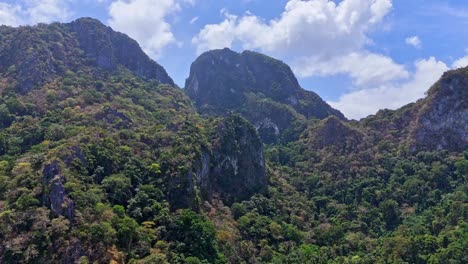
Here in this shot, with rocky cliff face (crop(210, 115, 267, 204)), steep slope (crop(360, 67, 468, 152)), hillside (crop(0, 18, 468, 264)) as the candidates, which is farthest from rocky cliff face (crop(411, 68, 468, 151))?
rocky cliff face (crop(210, 115, 267, 204))

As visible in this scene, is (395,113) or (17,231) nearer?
(17,231)

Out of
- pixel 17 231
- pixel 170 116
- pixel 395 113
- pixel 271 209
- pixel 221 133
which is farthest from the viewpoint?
pixel 395 113

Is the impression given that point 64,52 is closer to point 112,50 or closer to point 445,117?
point 112,50

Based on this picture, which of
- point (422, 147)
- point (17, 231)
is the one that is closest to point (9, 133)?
point (17, 231)

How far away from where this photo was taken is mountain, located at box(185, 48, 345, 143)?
131375mm

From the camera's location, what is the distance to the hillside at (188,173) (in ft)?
134

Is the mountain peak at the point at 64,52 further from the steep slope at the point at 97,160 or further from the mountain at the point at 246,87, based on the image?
the mountain at the point at 246,87

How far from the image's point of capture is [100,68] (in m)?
98.2

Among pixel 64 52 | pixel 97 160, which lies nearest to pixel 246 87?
pixel 64 52

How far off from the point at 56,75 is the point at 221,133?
35.5m

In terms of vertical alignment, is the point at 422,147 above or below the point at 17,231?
above

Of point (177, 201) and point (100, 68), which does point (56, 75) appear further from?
point (177, 201)

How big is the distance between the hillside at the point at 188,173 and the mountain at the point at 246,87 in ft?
69.8

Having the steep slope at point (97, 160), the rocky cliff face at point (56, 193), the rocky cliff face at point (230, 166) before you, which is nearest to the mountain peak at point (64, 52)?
the steep slope at point (97, 160)
